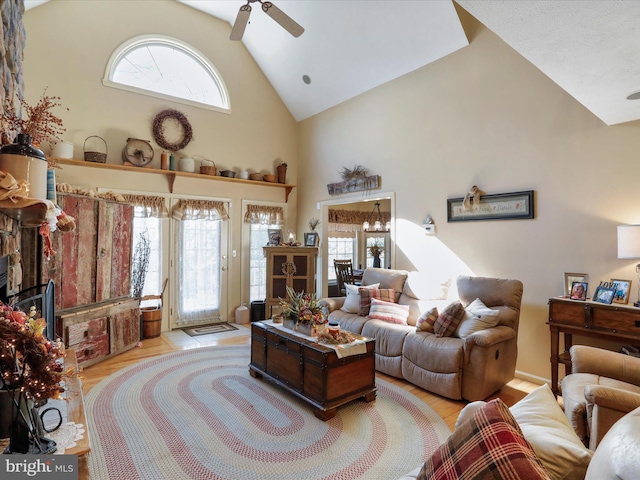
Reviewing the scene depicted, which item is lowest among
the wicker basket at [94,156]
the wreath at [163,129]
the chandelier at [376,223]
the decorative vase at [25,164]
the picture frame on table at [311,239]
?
the picture frame on table at [311,239]

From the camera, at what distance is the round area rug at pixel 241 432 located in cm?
216

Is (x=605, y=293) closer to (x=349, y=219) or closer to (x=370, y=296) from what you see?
(x=370, y=296)

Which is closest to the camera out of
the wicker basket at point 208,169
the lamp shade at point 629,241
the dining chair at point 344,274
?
the lamp shade at point 629,241

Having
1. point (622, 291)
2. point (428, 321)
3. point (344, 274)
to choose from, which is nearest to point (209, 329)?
point (344, 274)

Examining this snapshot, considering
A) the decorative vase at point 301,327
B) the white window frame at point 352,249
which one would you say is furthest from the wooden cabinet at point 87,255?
the white window frame at point 352,249

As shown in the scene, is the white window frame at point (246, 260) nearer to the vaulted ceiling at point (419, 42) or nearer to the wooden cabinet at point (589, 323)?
the vaulted ceiling at point (419, 42)

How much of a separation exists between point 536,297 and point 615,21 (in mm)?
2664

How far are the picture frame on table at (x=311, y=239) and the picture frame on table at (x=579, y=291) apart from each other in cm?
372

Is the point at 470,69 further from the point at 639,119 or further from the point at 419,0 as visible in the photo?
the point at 639,119

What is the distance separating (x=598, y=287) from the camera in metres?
2.96

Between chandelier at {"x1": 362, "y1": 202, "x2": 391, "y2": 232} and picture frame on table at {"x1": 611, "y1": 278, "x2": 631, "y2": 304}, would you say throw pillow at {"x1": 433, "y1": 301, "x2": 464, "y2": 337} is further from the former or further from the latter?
chandelier at {"x1": 362, "y1": 202, "x2": 391, "y2": 232}

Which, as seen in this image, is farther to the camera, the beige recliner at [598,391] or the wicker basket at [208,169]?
the wicker basket at [208,169]

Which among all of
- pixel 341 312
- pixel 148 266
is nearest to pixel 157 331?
pixel 148 266

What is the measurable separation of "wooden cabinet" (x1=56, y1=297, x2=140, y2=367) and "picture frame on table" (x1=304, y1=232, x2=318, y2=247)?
2.75 meters
